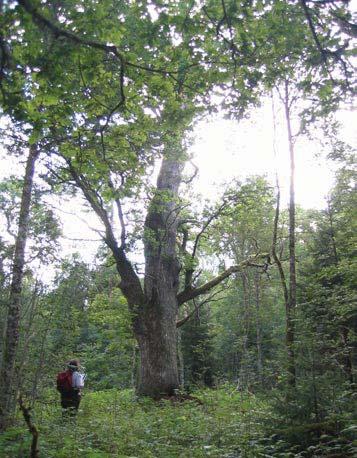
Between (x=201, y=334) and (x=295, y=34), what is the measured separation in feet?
65.0

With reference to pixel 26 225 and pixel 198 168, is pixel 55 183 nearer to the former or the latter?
pixel 26 225

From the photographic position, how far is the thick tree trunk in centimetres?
1059

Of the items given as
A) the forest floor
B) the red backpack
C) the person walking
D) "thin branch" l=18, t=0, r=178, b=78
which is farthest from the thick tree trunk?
"thin branch" l=18, t=0, r=178, b=78

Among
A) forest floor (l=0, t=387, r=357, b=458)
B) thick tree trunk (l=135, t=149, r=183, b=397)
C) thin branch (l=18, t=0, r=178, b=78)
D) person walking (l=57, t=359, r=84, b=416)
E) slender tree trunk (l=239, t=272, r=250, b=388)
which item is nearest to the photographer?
thin branch (l=18, t=0, r=178, b=78)

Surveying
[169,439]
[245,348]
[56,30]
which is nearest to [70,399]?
[169,439]

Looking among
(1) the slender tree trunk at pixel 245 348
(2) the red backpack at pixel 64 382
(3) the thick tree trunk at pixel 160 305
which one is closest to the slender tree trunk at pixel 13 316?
(2) the red backpack at pixel 64 382

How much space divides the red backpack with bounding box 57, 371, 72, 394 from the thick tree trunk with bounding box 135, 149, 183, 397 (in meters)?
2.62

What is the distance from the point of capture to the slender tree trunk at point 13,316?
6.38 meters

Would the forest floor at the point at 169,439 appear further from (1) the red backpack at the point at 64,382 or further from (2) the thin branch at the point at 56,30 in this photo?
(2) the thin branch at the point at 56,30

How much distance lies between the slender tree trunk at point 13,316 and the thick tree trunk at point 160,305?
130 inches

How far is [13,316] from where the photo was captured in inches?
269

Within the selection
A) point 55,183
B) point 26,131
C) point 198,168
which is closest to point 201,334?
point 198,168

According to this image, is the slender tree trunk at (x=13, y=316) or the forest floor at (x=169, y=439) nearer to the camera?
the forest floor at (x=169, y=439)

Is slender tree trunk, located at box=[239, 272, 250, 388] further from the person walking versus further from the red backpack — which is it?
the red backpack
